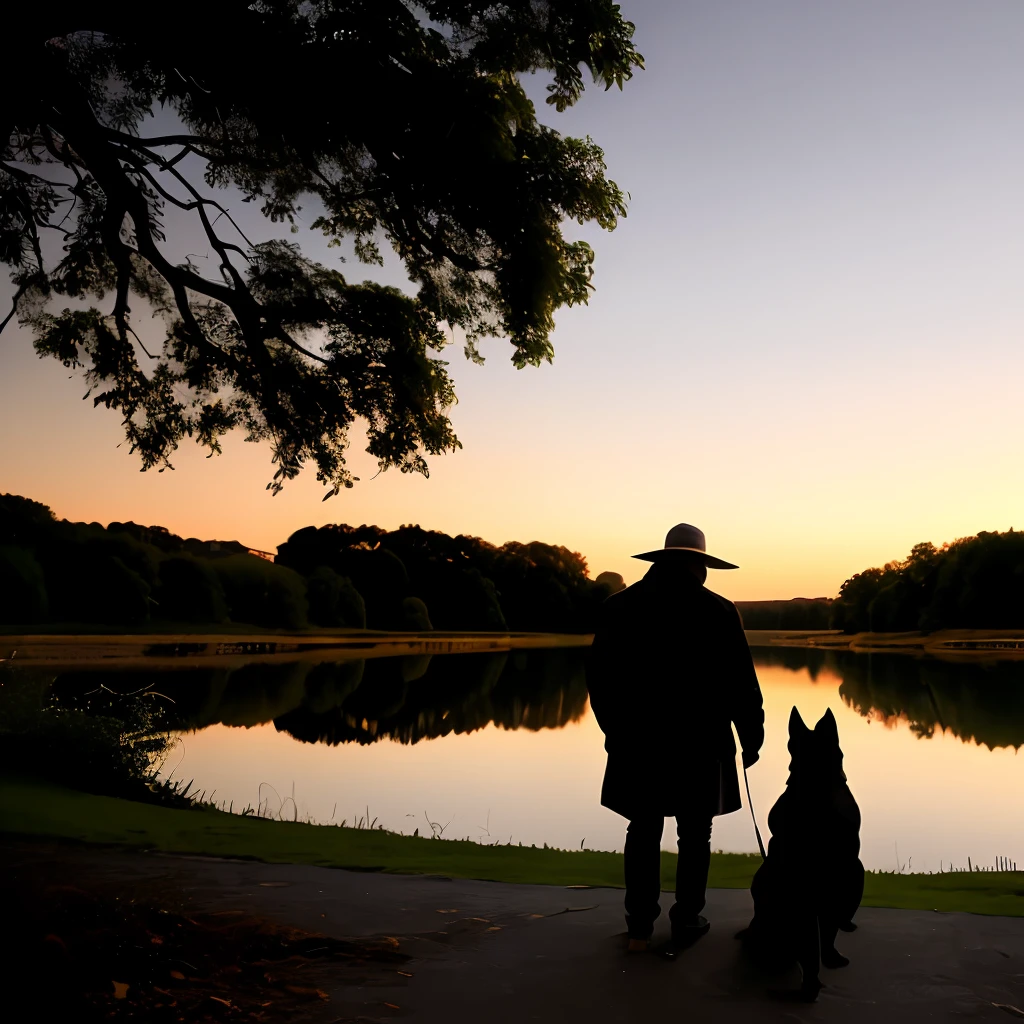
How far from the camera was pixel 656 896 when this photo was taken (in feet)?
15.8

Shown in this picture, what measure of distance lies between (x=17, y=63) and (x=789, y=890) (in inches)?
291

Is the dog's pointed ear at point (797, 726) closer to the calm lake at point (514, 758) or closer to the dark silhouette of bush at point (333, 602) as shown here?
the calm lake at point (514, 758)

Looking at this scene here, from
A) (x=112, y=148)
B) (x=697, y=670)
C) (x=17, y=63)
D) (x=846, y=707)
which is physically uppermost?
(x=112, y=148)

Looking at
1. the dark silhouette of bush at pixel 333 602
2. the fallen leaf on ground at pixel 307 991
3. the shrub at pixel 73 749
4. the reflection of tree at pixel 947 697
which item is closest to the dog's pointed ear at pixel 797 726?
the fallen leaf on ground at pixel 307 991

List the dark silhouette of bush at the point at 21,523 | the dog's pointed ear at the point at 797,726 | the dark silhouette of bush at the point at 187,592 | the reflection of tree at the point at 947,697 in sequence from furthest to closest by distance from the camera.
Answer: the dark silhouette of bush at the point at 187,592
the dark silhouette of bush at the point at 21,523
the reflection of tree at the point at 947,697
the dog's pointed ear at the point at 797,726

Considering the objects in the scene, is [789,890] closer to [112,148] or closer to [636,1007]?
[636,1007]

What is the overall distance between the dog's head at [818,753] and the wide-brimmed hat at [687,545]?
41.0 inches

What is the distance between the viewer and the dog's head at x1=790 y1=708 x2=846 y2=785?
4289mm

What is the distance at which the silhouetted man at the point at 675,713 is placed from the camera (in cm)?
484

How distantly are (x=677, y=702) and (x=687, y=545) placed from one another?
878 millimetres

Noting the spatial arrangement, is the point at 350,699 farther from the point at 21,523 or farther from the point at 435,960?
the point at 21,523

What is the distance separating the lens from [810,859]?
4.23 metres

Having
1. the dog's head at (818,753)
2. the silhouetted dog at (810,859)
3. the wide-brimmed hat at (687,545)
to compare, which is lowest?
the silhouetted dog at (810,859)

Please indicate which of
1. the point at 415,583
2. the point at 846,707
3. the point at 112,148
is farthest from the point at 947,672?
the point at 415,583
